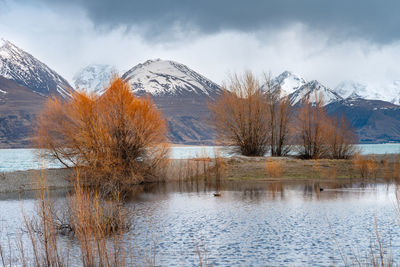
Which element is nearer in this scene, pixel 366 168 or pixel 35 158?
pixel 366 168

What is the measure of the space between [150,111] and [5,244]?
1867 centimetres

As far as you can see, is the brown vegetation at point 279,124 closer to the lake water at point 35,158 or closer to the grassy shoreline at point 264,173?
the grassy shoreline at point 264,173

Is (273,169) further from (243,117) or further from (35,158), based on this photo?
(35,158)

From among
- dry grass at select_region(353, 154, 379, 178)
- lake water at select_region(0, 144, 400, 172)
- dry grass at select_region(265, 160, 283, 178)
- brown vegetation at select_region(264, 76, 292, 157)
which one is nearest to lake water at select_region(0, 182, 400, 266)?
lake water at select_region(0, 144, 400, 172)

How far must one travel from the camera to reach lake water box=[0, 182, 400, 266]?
424 inches

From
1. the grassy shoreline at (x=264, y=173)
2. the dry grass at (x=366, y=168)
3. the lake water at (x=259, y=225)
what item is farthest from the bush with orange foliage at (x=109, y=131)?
the dry grass at (x=366, y=168)

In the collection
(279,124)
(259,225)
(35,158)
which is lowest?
(259,225)

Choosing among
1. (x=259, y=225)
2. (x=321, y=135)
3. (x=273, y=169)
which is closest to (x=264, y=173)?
(x=273, y=169)

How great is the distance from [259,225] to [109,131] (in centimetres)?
1736

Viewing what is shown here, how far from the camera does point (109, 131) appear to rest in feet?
96.6

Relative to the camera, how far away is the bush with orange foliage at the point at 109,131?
93.3 ft

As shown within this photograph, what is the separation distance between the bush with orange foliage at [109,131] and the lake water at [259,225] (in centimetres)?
544

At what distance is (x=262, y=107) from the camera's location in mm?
39688

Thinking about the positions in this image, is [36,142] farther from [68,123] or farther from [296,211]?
[296,211]
